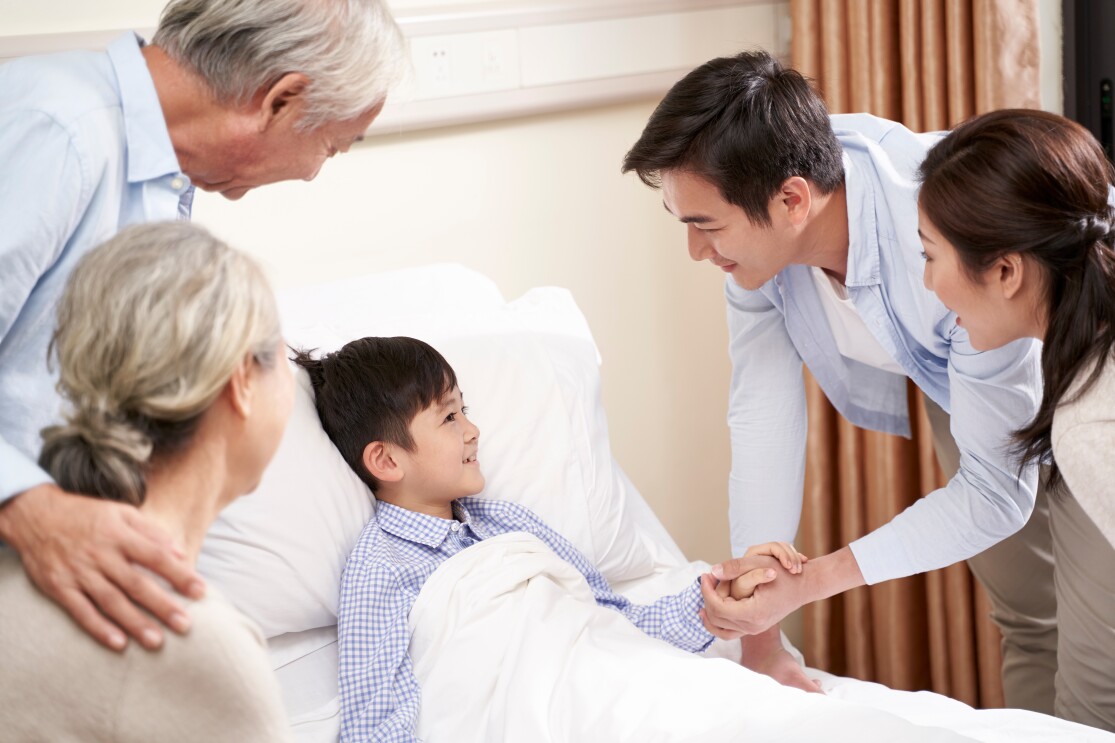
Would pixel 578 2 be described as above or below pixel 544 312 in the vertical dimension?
above

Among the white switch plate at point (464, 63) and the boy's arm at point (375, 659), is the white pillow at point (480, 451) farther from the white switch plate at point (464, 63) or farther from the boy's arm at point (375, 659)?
the white switch plate at point (464, 63)

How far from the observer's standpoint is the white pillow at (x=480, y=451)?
170cm

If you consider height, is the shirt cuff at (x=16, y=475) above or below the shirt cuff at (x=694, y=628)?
above

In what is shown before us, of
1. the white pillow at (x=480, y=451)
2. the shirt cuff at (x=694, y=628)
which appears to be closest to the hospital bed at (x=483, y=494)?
the white pillow at (x=480, y=451)

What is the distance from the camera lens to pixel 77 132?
1250mm

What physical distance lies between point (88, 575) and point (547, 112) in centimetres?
171

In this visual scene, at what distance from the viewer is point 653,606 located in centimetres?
188

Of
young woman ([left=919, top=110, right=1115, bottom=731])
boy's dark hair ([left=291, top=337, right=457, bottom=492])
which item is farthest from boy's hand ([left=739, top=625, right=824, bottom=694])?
boy's dark hair ([left=291, top=337, right=457, bottom=492])

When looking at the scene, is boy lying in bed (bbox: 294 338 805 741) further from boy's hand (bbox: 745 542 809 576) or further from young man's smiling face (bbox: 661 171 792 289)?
young man's smiling face (bbox: 661 171 792 289)

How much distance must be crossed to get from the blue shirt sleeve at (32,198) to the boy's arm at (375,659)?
65 centimetres

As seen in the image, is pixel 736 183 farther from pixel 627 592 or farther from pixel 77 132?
pixel 77 132

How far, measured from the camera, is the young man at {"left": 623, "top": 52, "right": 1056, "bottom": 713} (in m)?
1.69

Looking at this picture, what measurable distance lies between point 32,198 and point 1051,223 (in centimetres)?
119

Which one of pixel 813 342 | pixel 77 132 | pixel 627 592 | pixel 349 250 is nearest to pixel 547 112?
pixel 349 250
